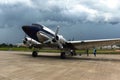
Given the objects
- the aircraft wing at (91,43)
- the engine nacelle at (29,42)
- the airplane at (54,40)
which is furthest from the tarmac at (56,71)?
the engine nacelle at (29,42)

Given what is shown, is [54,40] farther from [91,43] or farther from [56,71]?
[56,71]

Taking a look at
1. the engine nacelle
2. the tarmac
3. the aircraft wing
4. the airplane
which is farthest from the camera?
the engine nacelle

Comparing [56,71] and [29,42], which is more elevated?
[29,42]

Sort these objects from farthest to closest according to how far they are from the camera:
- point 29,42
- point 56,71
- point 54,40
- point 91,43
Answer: point 29,42
point 91,43
point 54,40
point 56,71

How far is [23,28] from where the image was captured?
33.5 meters

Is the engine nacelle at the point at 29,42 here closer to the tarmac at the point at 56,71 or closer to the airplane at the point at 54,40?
the airplane at the point at 54,40

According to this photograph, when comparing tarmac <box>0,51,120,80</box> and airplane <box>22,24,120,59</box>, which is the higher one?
airplane <box>22,24,120,59</box>

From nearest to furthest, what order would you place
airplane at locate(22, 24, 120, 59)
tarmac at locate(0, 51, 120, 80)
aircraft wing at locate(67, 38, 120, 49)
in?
1. tarmac at locate(0, 51, 120, 80)
2. airplane at locate(22, 24, 120, 59)
3. aircraft wing at locate(67, 38, 120, 49)

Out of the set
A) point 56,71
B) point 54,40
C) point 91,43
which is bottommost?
point 56,71

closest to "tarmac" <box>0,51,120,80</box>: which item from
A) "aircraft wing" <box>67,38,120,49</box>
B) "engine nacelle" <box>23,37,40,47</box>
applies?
"aircraft wing" <box>67,38,120,49</box>

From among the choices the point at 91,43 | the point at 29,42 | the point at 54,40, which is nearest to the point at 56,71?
the point at 54,40

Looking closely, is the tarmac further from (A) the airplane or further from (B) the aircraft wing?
(B) the aircraft wing

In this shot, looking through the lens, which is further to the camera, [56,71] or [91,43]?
[91,43]

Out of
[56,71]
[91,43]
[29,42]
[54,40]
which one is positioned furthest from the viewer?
[29,42]
